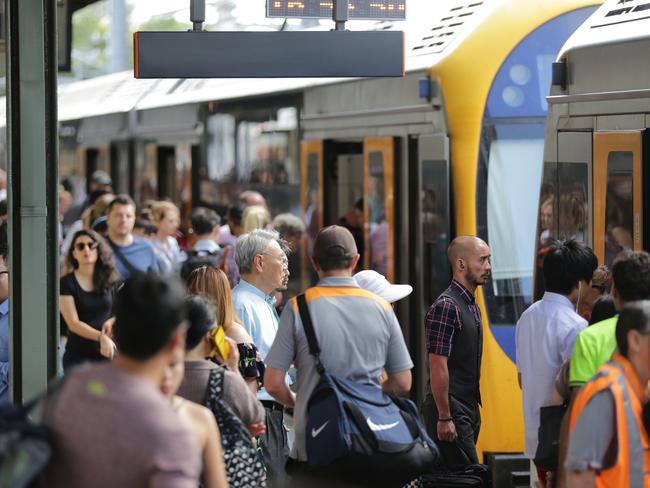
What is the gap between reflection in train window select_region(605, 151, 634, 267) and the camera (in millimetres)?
6758

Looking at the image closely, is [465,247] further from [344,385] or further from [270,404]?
[344,385]

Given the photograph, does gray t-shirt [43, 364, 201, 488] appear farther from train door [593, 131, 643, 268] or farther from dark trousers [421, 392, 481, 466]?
dark trousers [421, 392, 481, 466]

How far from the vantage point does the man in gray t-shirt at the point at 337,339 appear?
558cm

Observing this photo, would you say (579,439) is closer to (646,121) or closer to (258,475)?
(258,475)

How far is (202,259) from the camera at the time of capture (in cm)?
1093

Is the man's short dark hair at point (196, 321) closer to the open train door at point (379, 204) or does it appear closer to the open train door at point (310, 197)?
the open train door at point (379, 204)

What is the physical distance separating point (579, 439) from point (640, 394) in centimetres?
25

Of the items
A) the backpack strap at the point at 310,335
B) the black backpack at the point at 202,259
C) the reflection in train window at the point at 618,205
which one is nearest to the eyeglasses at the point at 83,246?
the black backpack at the point at 202,259

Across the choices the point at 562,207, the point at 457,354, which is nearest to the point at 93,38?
the point at 562,207

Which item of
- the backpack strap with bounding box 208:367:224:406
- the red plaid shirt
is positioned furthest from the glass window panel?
the backpack strap with bounding box 208:367:224:406

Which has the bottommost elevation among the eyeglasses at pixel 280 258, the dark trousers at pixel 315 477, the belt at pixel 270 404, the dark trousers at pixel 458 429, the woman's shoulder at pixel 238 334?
the dark trousers at pixel 458 429

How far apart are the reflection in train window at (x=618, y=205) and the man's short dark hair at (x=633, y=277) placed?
4.92ft

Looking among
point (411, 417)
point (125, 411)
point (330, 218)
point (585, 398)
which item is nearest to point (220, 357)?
point (411, 417)

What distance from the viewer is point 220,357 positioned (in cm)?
550
